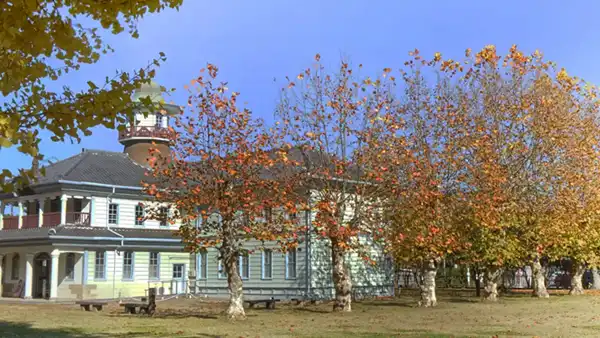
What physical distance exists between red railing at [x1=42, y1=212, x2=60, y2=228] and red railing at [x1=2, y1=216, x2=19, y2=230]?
341 centimetres

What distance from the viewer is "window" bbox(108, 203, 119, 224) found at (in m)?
39.2

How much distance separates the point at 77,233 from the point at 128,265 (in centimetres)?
424

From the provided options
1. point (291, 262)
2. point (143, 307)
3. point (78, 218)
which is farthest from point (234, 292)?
point (78, 218)

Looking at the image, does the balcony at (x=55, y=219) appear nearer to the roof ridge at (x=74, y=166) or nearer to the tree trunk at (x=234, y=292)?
the roof ridge at (x=74, y=166)

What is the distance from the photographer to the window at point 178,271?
1624 inches

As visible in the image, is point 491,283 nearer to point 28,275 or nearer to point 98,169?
point 98,169

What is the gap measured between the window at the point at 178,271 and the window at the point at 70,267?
663cm

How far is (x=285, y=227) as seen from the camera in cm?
2188

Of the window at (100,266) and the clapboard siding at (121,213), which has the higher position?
the clapboard siding at (121,213)

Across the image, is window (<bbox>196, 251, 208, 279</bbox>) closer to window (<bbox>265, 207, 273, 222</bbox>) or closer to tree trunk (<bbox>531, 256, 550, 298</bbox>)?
window (<bbox>265, 207, 273, 222</bbox>)

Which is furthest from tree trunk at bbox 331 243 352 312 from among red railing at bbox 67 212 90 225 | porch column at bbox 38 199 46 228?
porch column at bbox 38 199 46 228

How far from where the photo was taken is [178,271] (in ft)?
136

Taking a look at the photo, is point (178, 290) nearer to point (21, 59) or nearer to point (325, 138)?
point (325, 138)

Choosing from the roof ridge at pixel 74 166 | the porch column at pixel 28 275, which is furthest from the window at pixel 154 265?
the roof ridge at pixel 74 166
